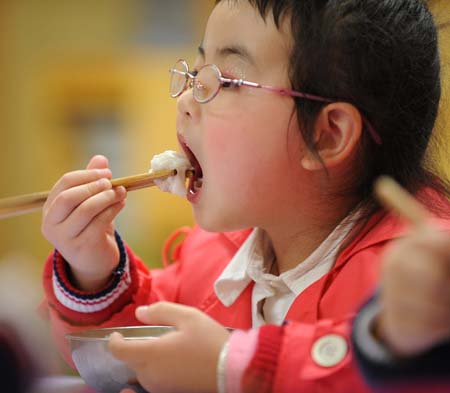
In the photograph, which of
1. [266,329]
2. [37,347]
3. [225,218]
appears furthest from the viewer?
[225,218]

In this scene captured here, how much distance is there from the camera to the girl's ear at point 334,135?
0.70 m

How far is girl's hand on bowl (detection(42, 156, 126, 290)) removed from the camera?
77cm

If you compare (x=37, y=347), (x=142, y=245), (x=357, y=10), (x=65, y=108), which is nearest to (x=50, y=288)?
(x=37, y=347)

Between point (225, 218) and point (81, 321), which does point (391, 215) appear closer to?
point (225, 218)

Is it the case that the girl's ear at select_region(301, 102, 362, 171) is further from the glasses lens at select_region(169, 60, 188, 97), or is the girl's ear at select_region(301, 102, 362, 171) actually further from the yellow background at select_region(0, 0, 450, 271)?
the yellow background at select_region(0, 0, 450, 271)

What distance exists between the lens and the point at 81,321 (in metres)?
0.83

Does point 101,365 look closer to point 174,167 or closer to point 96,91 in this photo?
point 174,167

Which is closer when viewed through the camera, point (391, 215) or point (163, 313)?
point (163, 313)

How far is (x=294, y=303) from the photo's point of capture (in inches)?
26.7

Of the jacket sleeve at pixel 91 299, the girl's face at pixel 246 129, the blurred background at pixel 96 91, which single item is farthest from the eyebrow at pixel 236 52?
the blurred background at pixel 96 91

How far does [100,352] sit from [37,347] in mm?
111

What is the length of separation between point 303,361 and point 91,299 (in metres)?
0.42

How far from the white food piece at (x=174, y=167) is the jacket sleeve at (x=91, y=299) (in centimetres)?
12

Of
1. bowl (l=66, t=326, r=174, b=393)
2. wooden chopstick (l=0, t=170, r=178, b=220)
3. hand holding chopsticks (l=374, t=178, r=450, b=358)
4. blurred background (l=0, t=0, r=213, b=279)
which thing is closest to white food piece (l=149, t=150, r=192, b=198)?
wooden chopstick (l=0, t=170, r=178, b=220)
